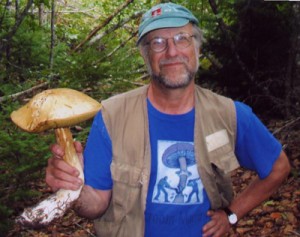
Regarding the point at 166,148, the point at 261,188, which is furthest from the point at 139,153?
the point at 261,188

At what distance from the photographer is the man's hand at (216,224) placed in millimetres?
2419

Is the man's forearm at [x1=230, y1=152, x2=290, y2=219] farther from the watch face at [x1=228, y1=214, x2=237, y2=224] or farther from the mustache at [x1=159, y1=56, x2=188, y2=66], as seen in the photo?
the mustache at [x1=159, y1=56, x2=188, y2=66]

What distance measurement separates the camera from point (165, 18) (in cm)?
238

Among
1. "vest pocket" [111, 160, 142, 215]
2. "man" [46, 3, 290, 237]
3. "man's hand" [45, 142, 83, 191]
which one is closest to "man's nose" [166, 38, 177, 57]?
"man" [46, 3, 290, 237]

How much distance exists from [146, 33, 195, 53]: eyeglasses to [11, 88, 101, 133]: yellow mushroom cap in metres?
0.58

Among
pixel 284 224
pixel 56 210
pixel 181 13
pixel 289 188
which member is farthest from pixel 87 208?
pixel 289 188

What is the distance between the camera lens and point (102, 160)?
90.2 inches

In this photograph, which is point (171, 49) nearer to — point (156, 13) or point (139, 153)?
point (156, 13)

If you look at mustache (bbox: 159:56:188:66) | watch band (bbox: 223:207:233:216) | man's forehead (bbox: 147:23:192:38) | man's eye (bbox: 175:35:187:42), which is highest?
man's forehead (bbox: 147:23:192:38)

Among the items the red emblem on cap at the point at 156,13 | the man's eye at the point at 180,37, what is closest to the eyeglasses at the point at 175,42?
the man's eye at the point at 180,37

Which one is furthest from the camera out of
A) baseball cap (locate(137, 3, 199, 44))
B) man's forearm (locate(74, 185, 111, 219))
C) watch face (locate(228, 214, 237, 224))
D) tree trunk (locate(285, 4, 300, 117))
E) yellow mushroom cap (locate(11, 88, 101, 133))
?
tree trunk (locate(285, 4, 300, 117))

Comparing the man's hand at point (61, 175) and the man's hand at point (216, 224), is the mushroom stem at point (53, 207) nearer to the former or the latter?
the man's hand at point (61, 175)

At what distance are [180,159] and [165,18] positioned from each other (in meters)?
0.85

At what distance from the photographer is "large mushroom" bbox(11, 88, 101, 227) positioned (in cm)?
199
